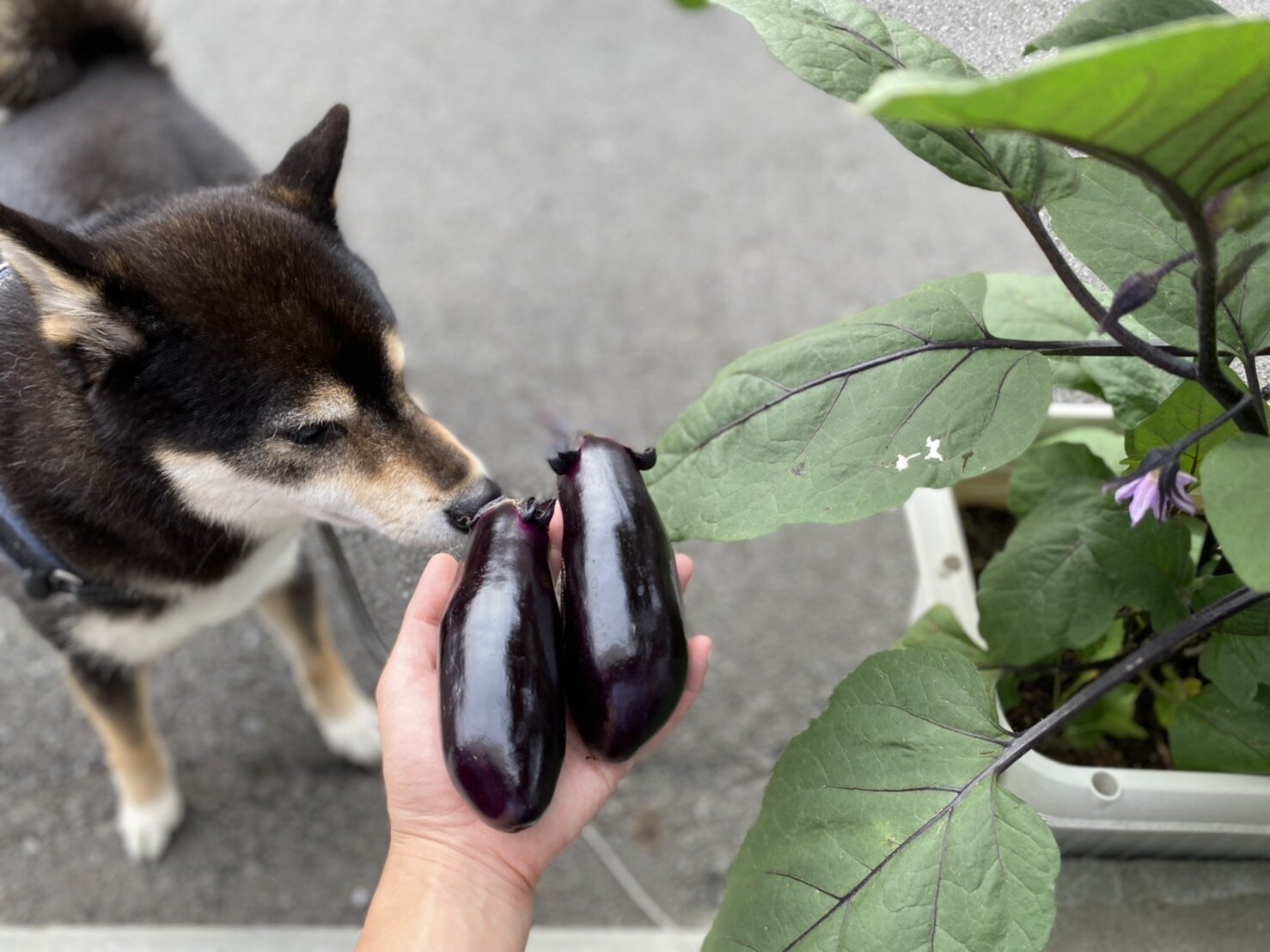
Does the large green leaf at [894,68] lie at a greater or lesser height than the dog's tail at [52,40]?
greater

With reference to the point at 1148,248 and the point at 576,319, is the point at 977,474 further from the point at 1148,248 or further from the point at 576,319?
the point at 576,319

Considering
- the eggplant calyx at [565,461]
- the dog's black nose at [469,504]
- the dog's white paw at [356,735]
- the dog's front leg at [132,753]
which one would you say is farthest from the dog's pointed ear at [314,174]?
the dog's white paw at [356,735]

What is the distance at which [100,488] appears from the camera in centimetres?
131

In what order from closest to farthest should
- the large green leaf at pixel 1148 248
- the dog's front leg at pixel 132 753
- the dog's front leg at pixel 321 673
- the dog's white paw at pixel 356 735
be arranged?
the large green leaf at pixel 1148 248 → the dog's front leg at pixel 132 753 → the dog's front leg at pixel 321 673 → the dog's white paw at pixel 356 735

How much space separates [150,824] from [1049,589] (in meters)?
1.66

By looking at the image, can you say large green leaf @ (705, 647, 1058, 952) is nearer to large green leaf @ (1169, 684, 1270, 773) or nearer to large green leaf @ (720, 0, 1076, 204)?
large green leaf @ (1169, 684, 1270, 773)

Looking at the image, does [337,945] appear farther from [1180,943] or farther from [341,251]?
[1180,943]

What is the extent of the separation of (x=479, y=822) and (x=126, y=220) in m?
0.89

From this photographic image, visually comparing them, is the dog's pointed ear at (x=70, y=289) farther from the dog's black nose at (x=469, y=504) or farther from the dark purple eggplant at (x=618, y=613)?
the dark purple eggplant at (x=618, y=613)

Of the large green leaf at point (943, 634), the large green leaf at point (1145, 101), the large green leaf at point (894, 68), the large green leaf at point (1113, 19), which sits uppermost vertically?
the large green leaf at point (1145, 101)

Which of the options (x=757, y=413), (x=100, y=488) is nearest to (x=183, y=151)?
(x=100, y=488)

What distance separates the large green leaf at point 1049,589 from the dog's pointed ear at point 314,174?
991mm

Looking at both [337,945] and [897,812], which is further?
[337,945]

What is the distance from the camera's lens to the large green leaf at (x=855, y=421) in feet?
3.19
